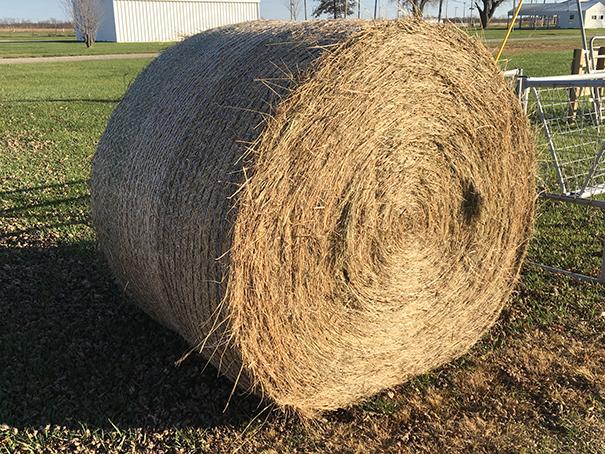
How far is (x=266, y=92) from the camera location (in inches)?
123

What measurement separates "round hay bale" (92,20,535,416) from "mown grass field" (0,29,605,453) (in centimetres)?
24

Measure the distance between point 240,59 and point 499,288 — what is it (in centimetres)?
227

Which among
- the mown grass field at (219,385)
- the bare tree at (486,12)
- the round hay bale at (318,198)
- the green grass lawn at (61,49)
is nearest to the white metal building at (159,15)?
the green grass lawn at (61,49)

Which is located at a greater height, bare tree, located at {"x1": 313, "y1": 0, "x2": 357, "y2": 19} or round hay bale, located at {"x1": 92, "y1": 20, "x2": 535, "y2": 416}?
bare tree, located at {"x1": 313, "y1": 0, "x2": 357, "y2": 19}

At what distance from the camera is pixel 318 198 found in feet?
10.8

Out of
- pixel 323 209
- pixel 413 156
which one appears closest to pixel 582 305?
pixel 413 156

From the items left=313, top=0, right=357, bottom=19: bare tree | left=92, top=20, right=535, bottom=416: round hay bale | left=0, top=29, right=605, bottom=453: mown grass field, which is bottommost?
left=0, top=29, right=605, bottom=453: mown grass field

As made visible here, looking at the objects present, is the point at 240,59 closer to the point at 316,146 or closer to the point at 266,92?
the point at 266,92

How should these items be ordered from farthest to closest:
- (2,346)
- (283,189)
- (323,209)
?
(2,346) < (323,209) < (283,189)

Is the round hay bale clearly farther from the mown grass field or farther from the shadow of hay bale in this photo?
the shadow of hay bale

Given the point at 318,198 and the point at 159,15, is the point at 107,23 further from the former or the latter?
the point at 318,198

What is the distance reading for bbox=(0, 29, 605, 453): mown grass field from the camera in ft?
11.8

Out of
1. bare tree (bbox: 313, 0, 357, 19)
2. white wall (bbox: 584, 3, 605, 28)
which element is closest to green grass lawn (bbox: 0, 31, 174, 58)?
bare tree (bbox: 313, 0, 357, 19)

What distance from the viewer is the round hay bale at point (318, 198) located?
3100mm
